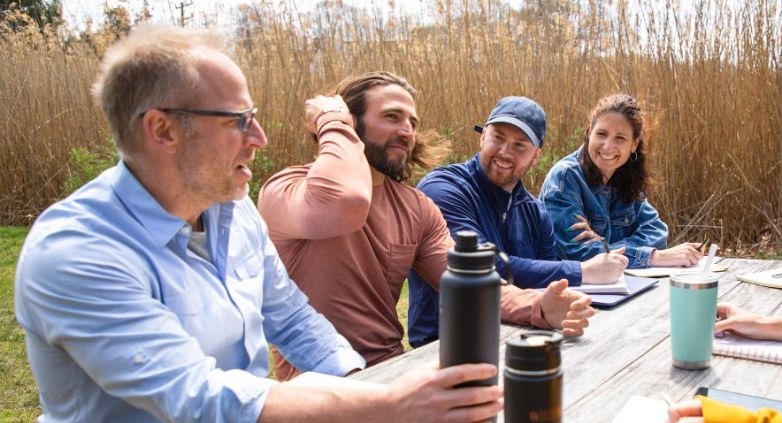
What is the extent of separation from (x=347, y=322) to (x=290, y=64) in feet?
12.8

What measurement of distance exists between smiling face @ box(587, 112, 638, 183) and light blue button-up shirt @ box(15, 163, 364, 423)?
86.6 inches

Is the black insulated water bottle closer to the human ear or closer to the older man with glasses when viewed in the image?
the older man with glasses

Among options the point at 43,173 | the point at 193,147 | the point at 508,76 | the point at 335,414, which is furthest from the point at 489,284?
the point at 43,173

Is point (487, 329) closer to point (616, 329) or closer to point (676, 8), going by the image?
point (616, 329)

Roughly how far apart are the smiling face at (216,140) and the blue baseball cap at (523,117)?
1477 mm

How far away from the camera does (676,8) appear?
521 cm

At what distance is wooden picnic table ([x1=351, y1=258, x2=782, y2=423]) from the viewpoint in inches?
54.8

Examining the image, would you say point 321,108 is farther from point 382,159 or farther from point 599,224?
point 599,224

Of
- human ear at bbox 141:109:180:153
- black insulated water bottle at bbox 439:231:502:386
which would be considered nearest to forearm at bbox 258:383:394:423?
black insulated water bottle at bbox 439:231:502:386

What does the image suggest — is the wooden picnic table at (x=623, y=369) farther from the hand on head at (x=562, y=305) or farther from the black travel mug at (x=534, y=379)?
the black travel mug at (x=534, y=379)

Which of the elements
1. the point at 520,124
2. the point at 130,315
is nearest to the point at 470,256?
the point at 130,315

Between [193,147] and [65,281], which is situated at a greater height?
[193,147]

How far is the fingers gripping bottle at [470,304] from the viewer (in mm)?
903

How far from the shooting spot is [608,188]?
11.1 ft
